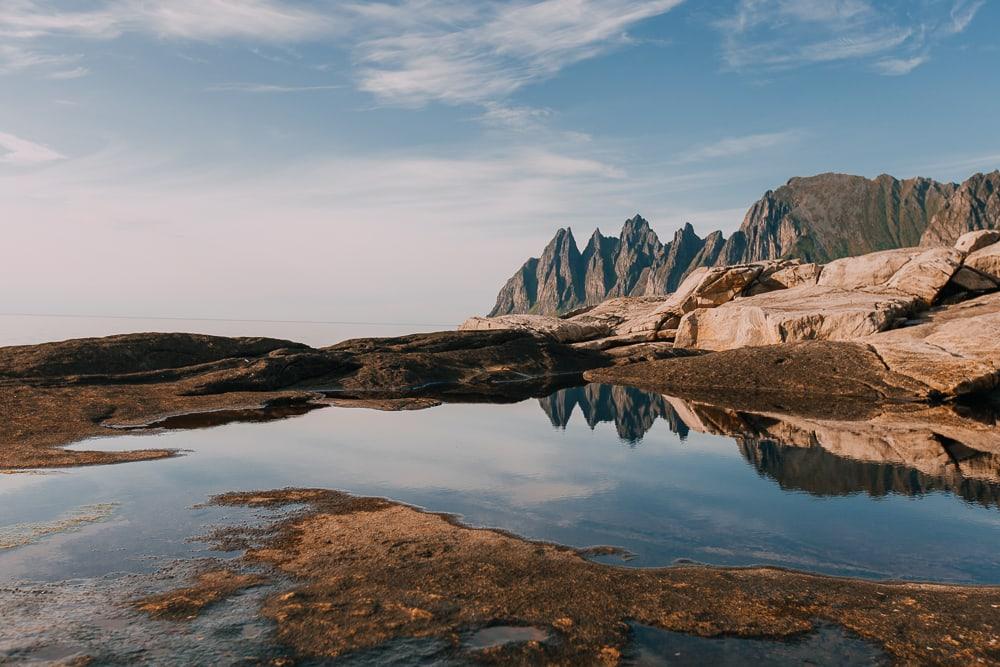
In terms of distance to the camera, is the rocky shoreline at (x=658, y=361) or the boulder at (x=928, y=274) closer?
the rocky shoreline at (x=658, y=361)

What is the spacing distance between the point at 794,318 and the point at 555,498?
85.8 feet

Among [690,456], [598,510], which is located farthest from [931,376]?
[598,510]

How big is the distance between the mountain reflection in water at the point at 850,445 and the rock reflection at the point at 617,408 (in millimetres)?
44

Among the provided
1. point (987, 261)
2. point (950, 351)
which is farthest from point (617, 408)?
point (987, 261)

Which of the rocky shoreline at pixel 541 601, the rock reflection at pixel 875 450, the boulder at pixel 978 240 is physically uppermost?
the boulder at pixel 978 240

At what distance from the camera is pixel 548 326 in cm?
5178

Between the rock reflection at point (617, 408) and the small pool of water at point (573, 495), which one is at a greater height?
the rock reflection at point (617, 408)

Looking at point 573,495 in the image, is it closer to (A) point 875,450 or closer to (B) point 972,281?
(A) point 875,450

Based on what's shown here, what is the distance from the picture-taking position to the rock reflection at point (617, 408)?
2331cm

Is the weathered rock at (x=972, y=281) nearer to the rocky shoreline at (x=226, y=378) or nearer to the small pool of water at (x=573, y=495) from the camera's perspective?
the rocky shoreline at (x=226, y=378)

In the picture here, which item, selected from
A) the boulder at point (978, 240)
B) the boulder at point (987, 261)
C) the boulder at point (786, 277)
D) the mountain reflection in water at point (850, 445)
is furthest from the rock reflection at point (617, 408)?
the boulder at point (978, 240)

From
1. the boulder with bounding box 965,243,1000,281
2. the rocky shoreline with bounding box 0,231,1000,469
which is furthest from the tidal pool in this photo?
the boulder with bounding box 965,243,1000,281

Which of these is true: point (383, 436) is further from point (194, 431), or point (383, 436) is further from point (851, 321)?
point (851, 321)

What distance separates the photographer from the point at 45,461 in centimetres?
1619
